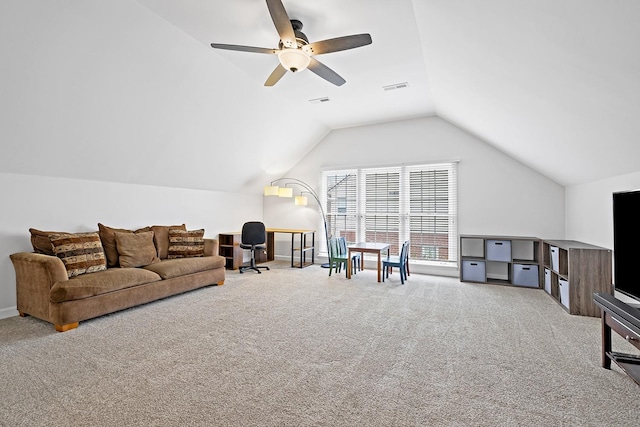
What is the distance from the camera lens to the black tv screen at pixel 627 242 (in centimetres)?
229

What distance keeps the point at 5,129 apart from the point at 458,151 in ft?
21.5

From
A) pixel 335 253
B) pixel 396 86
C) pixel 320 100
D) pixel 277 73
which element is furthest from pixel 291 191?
pixel 277 73

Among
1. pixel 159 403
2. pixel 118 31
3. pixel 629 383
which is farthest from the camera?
pixel 118 31

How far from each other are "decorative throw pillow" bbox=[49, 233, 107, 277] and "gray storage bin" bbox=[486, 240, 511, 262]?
230 inches

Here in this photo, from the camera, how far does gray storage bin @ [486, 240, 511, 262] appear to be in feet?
16.7

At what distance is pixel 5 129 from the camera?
316cm

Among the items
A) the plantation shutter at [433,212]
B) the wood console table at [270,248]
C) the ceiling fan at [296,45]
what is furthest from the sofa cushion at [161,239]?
the plantation shutter at [433,212]

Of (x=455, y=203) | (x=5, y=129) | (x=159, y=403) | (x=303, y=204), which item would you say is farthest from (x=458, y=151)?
(x=5, y=129)

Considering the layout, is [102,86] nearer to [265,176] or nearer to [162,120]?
[162,120]

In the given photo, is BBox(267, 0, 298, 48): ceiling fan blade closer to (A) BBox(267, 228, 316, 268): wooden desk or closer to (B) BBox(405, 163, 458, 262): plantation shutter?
(B) BBox(405, 163, 458, 262): plantation shutter

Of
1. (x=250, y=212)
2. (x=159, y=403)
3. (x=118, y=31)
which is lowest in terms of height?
(x=159, y=403)

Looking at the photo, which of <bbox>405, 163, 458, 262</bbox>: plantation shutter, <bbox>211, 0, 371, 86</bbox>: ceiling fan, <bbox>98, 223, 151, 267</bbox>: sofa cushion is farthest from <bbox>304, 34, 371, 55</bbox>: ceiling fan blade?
<bbox>405, 163, 458, 262</bbox>: plantation shutter

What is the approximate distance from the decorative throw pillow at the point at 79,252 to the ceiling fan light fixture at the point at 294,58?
319 cm

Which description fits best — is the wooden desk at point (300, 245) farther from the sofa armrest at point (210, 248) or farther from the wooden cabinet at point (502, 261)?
the wooden cabinet at point (502, 261)
